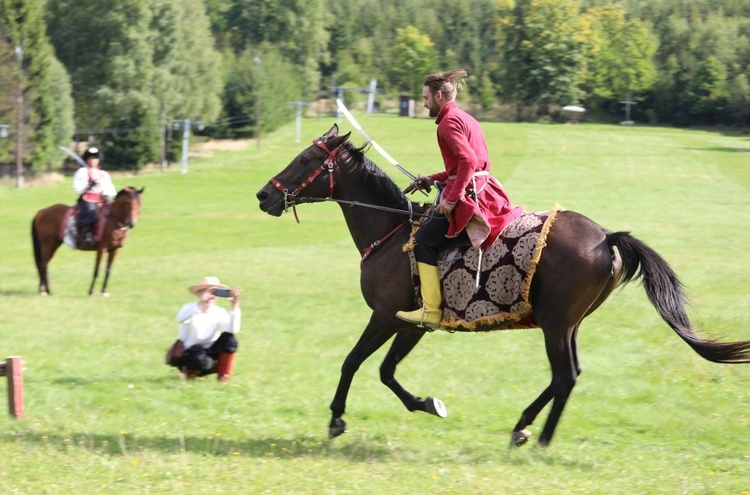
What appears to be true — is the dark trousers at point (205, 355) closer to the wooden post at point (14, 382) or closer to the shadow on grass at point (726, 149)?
the wooden post at point (14, 382)

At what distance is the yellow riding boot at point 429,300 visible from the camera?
8523 mm

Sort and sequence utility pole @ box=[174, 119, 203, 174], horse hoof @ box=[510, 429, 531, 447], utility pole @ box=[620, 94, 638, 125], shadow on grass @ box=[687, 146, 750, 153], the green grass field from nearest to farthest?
the green grass field → horse hoof @ box=[510, 429, 531, 447] → utility pole @ box=[174, 119, 203, 174] → shadow on grass @ box=[687, 146, 750, 153] → utility pole @ box=[620, 94, 638, 125]

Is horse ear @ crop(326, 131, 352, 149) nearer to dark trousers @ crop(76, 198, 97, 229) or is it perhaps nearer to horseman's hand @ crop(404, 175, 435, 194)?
horseman's hand @ crop(404, 175, 435, 194)

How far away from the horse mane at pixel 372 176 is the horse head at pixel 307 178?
126mm

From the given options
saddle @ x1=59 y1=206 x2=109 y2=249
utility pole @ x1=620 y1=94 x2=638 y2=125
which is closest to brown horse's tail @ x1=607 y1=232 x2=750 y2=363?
saddle @ x1=59 y1=206 x2=109 y2=249

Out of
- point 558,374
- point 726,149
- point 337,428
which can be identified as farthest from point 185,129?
point 558,374

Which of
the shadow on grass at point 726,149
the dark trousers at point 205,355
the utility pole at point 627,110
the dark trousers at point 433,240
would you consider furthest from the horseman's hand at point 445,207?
the utility pole at point 627,110

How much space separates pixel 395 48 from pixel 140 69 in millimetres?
64779

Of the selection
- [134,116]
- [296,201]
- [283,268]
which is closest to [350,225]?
[296,201]

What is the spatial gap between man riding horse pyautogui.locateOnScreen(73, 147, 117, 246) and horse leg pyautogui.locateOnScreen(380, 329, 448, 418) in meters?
11.1

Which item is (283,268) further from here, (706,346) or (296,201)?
(706,346)

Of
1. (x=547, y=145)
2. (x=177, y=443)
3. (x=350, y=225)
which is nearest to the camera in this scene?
(x=177, y=443)

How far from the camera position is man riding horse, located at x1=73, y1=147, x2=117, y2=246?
1838 centimetres

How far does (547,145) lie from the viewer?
222ft
